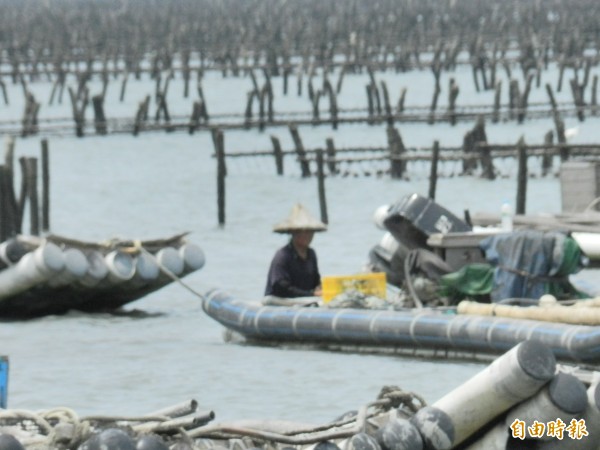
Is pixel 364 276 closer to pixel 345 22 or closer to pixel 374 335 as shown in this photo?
pixel 374 335

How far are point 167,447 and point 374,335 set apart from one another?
246 inches

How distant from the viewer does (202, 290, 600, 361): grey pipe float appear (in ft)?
42.8

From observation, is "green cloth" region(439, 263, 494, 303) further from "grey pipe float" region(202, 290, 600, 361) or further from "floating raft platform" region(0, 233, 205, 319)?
"floating raft platform" region(0, 233, 205, 319)

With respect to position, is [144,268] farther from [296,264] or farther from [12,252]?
[296,264]

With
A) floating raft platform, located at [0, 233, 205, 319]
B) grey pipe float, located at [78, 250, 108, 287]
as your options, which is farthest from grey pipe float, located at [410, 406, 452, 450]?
grey pipe float, located at [78, 250, 108, 287]

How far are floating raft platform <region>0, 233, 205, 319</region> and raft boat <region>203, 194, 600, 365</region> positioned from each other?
5.65 feet

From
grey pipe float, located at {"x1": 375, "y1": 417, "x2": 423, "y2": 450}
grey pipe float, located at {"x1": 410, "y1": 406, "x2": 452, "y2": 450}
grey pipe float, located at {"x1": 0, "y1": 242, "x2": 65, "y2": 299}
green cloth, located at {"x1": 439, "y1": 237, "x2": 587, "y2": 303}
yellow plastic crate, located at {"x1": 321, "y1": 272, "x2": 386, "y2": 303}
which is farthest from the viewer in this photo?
grey pipe float, located at {"x1": 0, "y1": 242, "x2": 65, "y2": 299}

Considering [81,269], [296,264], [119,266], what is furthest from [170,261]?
[296,264]

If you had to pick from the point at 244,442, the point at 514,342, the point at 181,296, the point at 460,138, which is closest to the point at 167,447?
the point at 244,442

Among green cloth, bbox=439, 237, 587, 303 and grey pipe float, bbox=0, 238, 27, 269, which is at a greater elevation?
green cloth, bbox=439, 237, 587, 303

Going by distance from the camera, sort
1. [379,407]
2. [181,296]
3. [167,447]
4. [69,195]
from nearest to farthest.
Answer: [167,447] → [379,407] → [181,296] → [69,195]

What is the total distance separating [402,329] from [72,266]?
12.2 ft

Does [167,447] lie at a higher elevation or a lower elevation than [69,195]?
higher

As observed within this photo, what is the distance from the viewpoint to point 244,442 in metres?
8.72
